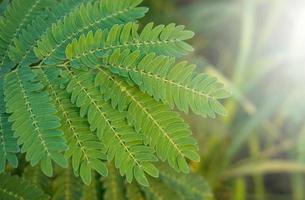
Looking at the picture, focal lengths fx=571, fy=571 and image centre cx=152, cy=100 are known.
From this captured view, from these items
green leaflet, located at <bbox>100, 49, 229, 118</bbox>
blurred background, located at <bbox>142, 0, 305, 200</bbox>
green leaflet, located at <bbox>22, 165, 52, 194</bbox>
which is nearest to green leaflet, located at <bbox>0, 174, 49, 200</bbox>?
green leaflet, located at <bbox>22, 165, 52, 194</bbox>

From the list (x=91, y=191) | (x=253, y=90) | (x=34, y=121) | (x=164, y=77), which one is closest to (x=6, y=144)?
(x=34, y=121)

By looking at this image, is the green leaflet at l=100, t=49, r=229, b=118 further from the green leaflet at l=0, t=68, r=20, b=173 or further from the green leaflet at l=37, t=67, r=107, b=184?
the green leaflet at l=0, t=68, r=20, b=173

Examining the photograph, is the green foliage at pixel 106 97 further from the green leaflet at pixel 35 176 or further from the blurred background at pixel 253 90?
the blurred background at pixel 253 90

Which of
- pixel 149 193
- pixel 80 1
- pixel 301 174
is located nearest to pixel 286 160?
pixel 301 174

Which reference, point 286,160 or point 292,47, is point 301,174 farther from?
point 292,47

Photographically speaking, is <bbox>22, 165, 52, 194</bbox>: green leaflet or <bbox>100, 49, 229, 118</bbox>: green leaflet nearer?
<bbox>100, 49, 229, 118</bbox>: green leaflet
